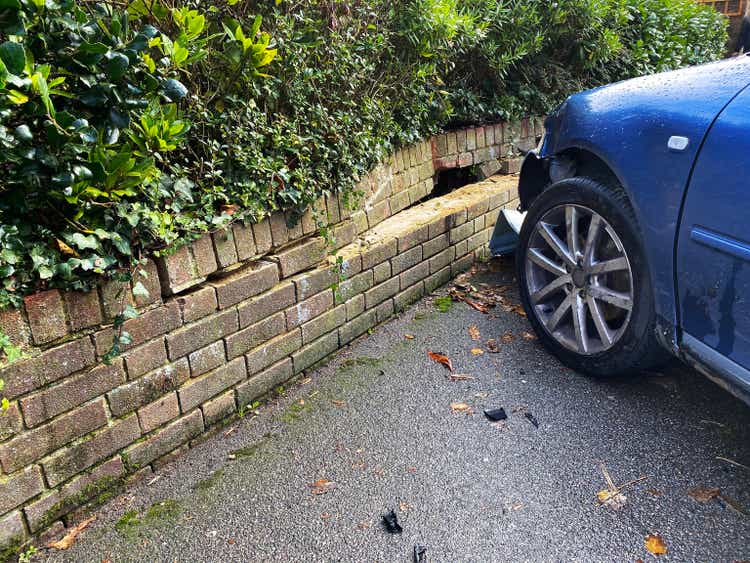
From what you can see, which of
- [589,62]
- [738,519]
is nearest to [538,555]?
[738,519]

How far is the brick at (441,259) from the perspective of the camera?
12.7 ft

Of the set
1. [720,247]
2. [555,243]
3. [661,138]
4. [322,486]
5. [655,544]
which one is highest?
[661,138]

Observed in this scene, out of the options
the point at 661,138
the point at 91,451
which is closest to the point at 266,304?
the point at 91,451

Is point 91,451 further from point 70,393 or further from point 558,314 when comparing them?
point 558,314

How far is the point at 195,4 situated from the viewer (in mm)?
2381

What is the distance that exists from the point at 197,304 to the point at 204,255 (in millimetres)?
218

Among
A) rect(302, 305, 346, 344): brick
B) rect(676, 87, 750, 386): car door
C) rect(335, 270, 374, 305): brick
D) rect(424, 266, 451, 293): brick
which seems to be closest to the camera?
rect(676, 87, 750, 386): car door

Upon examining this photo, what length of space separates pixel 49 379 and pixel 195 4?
5.41 ft

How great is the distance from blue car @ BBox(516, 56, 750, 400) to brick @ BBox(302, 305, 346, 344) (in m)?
1.09

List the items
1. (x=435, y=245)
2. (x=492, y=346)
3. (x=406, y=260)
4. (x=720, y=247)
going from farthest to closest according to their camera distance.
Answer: (x=435, y=245) → (x=406, y=260) → (x=492, y=346) → (x=720, y=247)

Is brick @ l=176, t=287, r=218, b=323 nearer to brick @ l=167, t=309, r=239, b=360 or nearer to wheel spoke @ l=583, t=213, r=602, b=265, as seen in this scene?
brick @ l=167, t=309, r=239, b=360

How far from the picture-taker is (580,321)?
2.81 meters

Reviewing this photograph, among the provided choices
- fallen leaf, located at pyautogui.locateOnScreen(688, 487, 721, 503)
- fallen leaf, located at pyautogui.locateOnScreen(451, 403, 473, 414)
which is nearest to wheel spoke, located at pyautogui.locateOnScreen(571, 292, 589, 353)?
fallen leaf, located at pyautogui.locateOnScreen(451, 403, 473, 414)

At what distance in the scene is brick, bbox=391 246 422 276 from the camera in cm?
351
